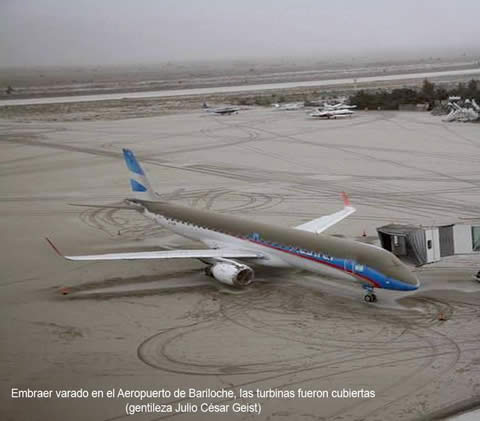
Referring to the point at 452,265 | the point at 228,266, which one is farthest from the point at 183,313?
the point at 452,265

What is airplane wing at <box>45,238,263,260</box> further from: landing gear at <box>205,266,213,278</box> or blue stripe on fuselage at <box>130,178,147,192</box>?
blue stripe on fuselage at <box>130,178,147,192</box>

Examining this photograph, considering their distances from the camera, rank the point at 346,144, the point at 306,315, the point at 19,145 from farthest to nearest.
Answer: the point at 19,145 < the point at 346,144 < the point at 306,315

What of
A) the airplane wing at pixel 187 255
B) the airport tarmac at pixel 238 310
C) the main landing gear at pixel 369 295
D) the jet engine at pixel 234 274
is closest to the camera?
the airport tarmac at pixel 238 310

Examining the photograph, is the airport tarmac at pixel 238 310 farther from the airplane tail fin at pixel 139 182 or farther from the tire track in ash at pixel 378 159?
the airplane tail fin at pixel 139 182

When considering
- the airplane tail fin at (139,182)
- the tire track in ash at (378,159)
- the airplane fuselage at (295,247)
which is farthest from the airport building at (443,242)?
the airplane tail fin at (139,182)

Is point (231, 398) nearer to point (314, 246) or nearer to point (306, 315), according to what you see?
point (306, 315)

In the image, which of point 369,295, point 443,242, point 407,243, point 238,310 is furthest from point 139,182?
point 443,242
